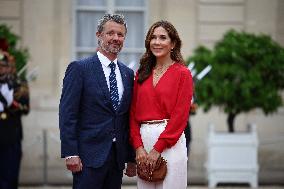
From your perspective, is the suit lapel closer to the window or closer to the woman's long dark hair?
the woman's long dark hair

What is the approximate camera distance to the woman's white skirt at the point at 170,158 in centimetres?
517

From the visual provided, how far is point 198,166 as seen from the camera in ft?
42.3

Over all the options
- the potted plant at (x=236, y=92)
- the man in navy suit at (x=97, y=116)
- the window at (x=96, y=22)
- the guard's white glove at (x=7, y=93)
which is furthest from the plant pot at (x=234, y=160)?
the man in navy suit at (x=97, y=116)

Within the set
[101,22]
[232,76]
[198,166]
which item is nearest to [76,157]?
[101,22]

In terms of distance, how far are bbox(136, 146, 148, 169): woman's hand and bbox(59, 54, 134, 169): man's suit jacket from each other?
16 cm

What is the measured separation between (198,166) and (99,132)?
7.77 metres

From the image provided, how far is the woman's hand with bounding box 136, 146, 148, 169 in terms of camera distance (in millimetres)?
5180

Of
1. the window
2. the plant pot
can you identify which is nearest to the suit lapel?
the plant pot

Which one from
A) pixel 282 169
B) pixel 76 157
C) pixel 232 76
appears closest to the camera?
pixel 76 157

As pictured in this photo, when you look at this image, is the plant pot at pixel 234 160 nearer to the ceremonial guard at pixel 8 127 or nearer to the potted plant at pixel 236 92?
the potted plant at pixel 236 92

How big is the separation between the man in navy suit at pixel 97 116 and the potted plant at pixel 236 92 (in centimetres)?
542

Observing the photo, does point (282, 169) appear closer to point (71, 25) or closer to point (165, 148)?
point (71, 25)

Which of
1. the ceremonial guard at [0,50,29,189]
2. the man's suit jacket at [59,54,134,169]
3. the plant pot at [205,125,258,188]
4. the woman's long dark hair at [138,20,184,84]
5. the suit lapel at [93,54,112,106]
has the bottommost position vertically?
the plant pot at [205,125,258,188]

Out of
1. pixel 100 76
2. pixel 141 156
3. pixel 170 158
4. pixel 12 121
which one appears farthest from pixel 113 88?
pixel 12 121
